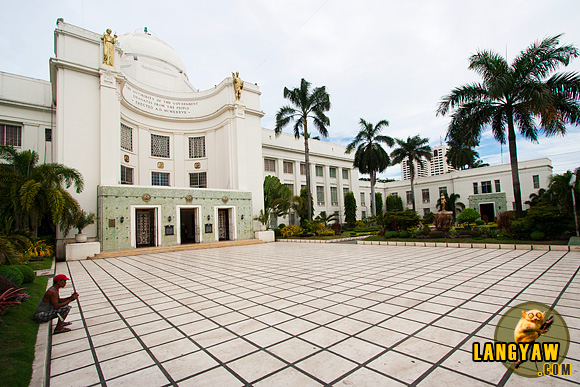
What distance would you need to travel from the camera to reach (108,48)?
54.9 ft

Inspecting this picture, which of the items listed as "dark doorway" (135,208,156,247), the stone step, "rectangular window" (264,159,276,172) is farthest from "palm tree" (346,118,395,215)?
"dark doorway" (135,208,156,247)

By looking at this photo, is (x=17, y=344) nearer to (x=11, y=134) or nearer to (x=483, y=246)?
(x=483, y=246)

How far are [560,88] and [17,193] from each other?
21.6m

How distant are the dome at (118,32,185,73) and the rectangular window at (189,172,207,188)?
10513mm

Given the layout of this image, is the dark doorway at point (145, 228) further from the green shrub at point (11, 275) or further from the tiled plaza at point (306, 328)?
the green shrub at point (11, 275)

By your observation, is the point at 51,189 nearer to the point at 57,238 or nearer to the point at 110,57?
the point at 57,238

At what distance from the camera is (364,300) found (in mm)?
4688

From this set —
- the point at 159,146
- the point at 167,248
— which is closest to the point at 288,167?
the point at 159,146

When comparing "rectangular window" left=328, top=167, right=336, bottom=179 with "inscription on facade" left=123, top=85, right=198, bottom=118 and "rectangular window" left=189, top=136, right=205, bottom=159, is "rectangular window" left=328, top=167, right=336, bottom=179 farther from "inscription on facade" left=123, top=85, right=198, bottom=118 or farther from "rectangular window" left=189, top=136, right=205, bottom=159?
"inscription on facade" left=123, top=85, right=198, bottom=118

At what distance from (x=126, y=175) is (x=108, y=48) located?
784cm

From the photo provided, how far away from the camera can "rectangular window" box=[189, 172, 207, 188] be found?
2347 centimetres

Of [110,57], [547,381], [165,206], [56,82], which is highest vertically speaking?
[110,57]

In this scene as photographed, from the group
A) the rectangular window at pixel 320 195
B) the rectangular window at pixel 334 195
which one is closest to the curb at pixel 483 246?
the rectangular window at pixel 320 195

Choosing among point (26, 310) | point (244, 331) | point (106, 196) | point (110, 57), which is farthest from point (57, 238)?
point (244, 331)
